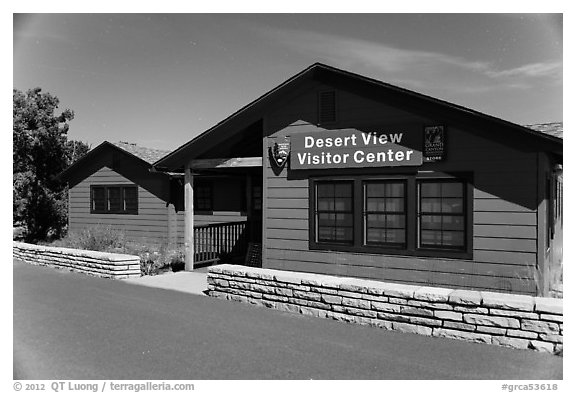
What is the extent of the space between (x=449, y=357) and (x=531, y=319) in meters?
1.20

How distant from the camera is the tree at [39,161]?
1816cm

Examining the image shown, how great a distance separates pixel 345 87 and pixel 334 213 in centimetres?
270

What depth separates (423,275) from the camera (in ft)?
28.9

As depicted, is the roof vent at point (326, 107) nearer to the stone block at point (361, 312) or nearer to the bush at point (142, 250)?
the stone block at point (361, 312)

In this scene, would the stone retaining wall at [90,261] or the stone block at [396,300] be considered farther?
the stone retaining wall at [90,261]

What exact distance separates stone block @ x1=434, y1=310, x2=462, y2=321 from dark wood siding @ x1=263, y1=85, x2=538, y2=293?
7.51 feet

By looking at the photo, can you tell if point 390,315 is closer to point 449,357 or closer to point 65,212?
point 449,357

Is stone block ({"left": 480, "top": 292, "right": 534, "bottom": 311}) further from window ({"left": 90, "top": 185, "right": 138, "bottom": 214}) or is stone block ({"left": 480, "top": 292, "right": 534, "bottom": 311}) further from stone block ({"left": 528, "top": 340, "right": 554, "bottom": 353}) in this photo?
window ({"left": 90, "top": 185, "right": 138, "bottom": 214})

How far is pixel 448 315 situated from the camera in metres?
6.35

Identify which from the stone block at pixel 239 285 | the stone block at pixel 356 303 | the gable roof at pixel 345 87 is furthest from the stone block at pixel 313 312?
the gable roof at pixel 345 87

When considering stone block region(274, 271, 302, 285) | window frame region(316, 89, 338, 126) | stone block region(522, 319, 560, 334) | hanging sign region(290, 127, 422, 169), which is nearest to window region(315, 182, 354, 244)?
hanging sign region(290, 127, 422, 169)

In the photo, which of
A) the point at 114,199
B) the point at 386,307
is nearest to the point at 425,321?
the point at 386,307

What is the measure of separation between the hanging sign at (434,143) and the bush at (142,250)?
7.51m

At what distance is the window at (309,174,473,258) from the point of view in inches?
342
